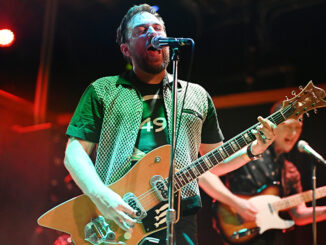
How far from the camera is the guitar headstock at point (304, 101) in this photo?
2242mm

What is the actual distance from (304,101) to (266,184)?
2.29m

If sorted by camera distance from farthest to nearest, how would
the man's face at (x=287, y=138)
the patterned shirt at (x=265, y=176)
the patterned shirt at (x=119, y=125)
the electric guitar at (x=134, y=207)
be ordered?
the man's face at (x=287, y=138)
the patterned shirt at (x=265, y=176)
the patterned shirt at (x=119, y=125)
the electric guitar at (x=134, y=207)

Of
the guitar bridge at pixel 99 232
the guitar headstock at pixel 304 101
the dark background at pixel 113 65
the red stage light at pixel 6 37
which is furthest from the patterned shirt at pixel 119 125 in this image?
the dark background at pixel 113 65

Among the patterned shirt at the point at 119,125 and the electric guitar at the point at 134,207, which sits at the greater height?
the patterned shirt at the point at 119,125

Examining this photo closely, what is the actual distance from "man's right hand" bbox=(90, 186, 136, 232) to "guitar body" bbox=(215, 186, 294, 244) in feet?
8.26

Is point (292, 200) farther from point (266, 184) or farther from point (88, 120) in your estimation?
point (88, 120)

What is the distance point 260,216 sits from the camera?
4.24m

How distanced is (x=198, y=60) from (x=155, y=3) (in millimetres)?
1077

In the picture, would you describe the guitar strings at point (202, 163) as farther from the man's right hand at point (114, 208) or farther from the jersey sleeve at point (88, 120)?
the jersey sleeve at point (88, 120)

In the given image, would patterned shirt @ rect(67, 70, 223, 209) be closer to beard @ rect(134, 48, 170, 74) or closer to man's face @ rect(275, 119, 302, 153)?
beard @ rect(134, 48, 170, 74)

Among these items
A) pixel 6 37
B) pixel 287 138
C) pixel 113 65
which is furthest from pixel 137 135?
pixel 113 65

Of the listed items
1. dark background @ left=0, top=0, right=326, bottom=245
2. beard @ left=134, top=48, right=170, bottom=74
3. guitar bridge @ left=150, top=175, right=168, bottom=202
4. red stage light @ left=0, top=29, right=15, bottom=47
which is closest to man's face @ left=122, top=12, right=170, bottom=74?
beard @ left=134, top=48, right=170, bottom=74

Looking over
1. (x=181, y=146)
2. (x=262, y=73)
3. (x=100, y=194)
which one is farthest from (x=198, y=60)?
(x=100, y=194)

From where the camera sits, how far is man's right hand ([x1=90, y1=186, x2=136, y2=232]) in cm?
186
